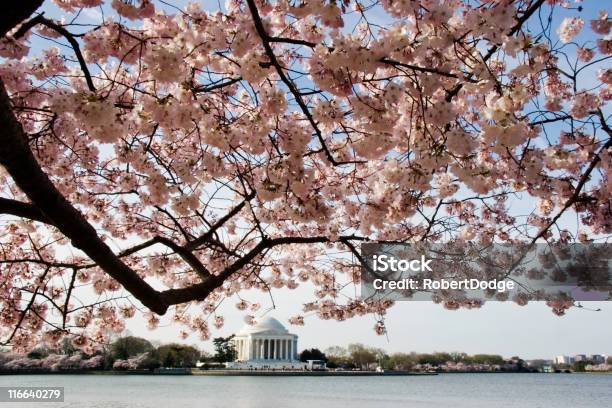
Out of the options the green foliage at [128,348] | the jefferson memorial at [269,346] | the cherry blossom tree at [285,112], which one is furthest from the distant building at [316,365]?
the cherry blossom tree at [285,112]

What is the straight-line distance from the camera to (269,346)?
270 ft

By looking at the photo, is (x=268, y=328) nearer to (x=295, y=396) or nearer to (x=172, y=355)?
(x=172, y=355)

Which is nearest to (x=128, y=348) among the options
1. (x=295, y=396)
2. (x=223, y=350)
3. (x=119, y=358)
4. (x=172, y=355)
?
(x=119, y=358)

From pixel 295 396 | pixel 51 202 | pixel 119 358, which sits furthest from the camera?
pixel 119 358

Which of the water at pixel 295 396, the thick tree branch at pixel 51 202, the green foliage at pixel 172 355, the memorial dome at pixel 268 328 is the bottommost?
the water at pixel 295 396

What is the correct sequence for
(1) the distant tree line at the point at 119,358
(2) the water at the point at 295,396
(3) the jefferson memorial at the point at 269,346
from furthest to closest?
(3) the jefferson memorial at the point at 269,346 → (1) the distant tree line at the point at 119,358 → (2) the water at the point at 295,396

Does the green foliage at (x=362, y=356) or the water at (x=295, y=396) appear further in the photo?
the green foliage at (x=362, y=356)

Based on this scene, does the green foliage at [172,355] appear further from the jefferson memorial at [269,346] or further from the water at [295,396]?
the water at [295,396]

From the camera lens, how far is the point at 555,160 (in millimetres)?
4516

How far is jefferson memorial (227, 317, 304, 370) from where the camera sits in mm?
80500

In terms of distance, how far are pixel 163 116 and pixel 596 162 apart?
12.2 feet

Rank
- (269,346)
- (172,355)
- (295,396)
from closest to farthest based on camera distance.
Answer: (295,396), (172,355), (269,346)

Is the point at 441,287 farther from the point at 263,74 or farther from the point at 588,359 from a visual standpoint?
the point at 588,359

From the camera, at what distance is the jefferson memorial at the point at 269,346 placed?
80500mm
